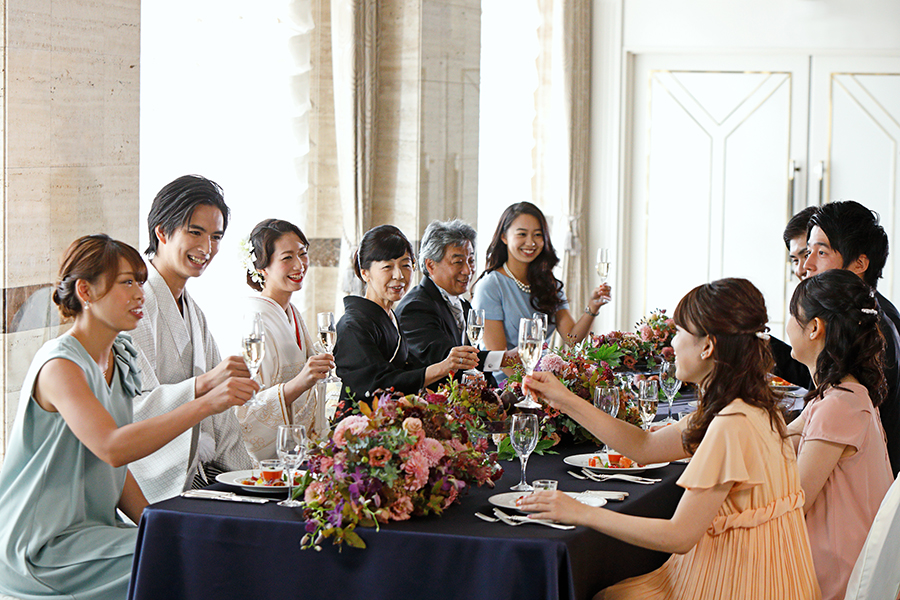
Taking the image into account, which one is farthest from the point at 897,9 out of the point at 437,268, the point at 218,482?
the point at 218,482

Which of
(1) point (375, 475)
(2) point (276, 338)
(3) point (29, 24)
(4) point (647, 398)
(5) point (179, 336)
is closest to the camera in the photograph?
(1) point (375, 475)

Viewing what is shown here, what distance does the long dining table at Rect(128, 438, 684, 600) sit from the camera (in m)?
2.07

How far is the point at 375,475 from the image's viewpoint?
2.12 metres

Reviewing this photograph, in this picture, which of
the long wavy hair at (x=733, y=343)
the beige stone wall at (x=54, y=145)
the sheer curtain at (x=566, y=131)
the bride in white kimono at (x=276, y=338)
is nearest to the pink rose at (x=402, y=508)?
the long wavy hair at (x=733, y=343)

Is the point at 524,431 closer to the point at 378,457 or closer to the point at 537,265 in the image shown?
the point at 378,457

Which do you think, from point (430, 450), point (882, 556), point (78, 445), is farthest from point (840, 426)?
point (78, 445)

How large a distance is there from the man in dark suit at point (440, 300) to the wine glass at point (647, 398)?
53.8 inches

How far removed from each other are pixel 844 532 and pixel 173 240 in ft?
7.48

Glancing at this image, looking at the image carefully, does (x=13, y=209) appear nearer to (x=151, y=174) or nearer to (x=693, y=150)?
(x=151, y=174)

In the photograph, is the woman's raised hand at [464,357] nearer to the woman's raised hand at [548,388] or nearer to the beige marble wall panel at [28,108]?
the woman's raised hand at [548,388]

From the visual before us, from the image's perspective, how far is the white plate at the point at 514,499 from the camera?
7.50 feet

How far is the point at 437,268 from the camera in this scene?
178 inches

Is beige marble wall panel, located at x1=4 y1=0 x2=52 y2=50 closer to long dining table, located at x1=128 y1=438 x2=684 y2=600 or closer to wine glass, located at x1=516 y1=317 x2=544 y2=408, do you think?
long dining table, located at x1=128 y1=438 x2=684 y2=600

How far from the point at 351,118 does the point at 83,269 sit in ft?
11.3
